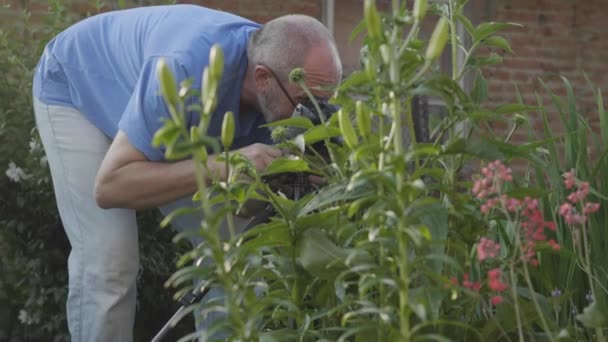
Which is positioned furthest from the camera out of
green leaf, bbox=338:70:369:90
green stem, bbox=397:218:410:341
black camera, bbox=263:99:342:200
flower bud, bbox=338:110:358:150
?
black camera, bbox=263:99:342:200

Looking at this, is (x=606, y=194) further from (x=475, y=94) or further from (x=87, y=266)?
A: (x=87, y=266)

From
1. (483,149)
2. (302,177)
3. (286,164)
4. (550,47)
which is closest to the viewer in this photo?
(483,149)

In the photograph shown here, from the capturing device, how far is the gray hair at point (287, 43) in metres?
2.62

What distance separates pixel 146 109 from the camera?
2.54 m

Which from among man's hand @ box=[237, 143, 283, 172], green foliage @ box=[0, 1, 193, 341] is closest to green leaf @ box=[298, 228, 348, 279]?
man's hand @ box=[237, 143, 283, 172]

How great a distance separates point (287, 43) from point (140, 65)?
46 centimetres

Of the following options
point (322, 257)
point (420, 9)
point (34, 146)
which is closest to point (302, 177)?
point (322, 257)

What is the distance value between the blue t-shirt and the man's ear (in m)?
0.08

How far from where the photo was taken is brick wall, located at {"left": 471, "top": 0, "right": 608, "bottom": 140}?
20.1ft

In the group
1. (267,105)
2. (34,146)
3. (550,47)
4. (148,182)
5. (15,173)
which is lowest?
(550,47)

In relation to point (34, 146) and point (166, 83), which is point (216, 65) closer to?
point (166, 83)

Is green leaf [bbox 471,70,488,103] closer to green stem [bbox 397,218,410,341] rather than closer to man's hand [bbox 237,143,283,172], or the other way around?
green stem [bbox 397,218,410,341]

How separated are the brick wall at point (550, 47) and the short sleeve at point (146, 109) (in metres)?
3.74

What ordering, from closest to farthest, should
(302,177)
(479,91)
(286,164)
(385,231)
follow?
(385,231), (286,164), (479,91), (302,177)
